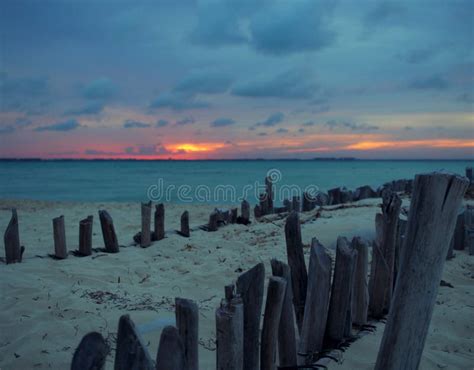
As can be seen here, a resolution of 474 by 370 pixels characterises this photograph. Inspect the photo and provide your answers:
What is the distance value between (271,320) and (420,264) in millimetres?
866

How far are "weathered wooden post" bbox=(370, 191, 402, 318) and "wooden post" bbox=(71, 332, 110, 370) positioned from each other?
8.63ft

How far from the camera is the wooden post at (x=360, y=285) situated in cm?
341

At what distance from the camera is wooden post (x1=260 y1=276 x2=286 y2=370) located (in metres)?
2.34

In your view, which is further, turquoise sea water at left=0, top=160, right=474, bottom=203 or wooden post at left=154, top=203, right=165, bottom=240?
turquoise sea water at left=0, top=160, right=474, bottom=203

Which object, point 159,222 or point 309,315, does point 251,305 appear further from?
point 159,222

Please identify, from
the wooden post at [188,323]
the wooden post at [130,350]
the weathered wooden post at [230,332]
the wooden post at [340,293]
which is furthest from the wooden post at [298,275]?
the wooden post at [130,350]

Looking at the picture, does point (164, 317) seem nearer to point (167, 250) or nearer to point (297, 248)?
point (297, 248)

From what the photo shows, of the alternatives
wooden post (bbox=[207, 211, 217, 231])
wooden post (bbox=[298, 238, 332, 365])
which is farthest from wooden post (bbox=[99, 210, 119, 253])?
wooden post (bbox=[298, 238, 332, 365])

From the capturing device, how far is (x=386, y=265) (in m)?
3.67

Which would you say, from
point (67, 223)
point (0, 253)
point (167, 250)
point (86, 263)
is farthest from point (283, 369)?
point (67, 223)

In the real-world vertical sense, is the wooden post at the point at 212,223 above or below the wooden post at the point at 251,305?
below

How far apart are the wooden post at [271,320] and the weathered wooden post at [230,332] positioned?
Answer: 11.9 inches

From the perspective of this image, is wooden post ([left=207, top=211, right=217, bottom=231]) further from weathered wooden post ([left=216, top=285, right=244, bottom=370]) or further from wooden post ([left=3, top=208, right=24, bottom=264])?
weathered wooden post ([left=216, top=285, right=244, bottom=370])

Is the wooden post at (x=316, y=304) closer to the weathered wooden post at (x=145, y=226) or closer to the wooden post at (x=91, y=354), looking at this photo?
the wooden post at (x=91, y=354)
